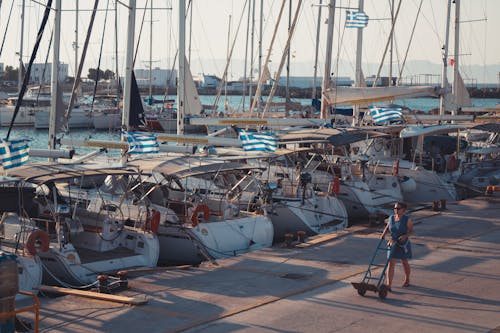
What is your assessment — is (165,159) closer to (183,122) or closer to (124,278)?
(124,278)

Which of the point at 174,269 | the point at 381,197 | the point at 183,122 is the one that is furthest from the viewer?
the point at 183,122

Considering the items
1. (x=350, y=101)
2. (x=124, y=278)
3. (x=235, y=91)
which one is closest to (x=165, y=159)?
(x=124, y=278)

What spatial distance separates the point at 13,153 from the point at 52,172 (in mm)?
2288

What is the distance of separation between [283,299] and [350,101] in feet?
66.3

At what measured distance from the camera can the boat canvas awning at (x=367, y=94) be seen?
108 ft

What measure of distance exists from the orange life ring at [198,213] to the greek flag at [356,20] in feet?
60.0

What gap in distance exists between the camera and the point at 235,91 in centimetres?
19138

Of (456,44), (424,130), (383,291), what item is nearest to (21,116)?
(456,44)

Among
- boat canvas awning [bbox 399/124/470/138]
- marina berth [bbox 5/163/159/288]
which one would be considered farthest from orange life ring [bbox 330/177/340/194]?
marina berth [bbox 5/163/159/288]

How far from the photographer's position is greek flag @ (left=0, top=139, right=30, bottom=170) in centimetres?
1954

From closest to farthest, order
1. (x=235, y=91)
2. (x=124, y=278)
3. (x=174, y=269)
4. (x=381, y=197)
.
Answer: (x=124, y=278) → (x=174, y=269) → (x=381, y=197) → (x=235, y=91)

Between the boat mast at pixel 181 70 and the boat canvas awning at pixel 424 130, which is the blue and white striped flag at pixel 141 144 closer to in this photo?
the boat mast at pixel 181 70

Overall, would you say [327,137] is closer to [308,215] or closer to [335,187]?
[335,187]

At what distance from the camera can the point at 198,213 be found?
67.2 feet
